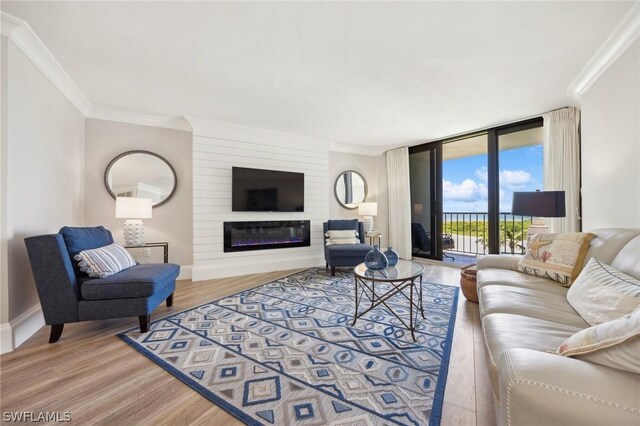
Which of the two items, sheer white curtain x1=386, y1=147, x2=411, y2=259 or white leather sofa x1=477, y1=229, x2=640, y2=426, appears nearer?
white leather sofa x1=477, y1=229, x2=640, y2=426

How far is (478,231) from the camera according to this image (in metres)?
5.70

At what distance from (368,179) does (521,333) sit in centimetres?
476

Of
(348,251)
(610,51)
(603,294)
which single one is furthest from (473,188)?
(603,294)

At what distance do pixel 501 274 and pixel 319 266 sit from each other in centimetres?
306

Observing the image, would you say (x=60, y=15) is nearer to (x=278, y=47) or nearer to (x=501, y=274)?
(x=278, y=47)

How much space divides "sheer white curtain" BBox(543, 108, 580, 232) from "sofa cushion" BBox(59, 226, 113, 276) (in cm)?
514

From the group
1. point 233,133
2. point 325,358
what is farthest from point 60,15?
point 325,358

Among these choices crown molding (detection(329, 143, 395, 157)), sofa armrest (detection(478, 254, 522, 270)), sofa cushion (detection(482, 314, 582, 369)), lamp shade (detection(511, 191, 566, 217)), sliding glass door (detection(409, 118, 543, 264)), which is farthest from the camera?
crown molding (detection(329, 143, 395, 157))

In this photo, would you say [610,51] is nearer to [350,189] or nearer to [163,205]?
[350,189]

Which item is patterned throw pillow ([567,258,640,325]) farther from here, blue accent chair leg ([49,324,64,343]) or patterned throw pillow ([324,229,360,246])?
blue accent chair leg ([49,324,64,343])

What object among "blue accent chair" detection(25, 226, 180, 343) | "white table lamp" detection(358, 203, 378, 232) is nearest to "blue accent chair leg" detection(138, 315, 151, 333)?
"blue accent chair" detection(25, 226, 180, 343)

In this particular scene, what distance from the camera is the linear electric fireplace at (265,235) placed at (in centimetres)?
416

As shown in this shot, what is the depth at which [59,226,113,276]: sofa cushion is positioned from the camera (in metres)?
2.10

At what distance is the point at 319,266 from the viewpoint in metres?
4.79
